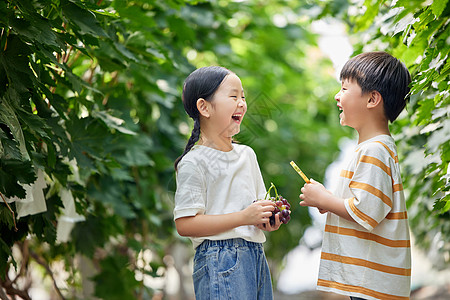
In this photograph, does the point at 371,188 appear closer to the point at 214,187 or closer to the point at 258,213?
the point at 258,213

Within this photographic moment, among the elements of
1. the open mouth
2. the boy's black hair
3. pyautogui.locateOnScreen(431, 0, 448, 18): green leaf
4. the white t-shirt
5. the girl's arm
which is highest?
pyautogui.locateOnScreen(431, 0, 448, 18): green leaf

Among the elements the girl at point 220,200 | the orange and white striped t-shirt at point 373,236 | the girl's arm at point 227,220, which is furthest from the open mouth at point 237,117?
the orange and white striped t-shirt at point 373,236

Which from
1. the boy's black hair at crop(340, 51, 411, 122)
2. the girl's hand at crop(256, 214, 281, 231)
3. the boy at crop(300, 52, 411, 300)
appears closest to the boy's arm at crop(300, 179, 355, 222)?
the boy at crop(300, 52, 411, 300)

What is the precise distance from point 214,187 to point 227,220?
12 centimetres

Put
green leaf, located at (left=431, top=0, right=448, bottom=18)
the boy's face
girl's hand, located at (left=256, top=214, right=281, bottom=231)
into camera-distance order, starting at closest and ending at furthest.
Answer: green leaf, located at (left=431, top=0, right=448, bottom=18)
girl's hand, located at (left=256, top=214, right=281, bottom=231)
the boy's face

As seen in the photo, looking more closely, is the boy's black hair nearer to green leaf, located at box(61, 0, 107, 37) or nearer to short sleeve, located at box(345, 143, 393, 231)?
short sleeve, located at box(345, 143, 393, 231)

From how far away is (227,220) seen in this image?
158 centimetres

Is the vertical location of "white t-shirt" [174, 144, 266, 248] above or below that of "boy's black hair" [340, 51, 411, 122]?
below

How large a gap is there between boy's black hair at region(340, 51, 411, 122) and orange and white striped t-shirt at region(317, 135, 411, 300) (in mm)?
125

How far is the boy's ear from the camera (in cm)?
169

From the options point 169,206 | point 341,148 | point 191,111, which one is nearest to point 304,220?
point 341,148

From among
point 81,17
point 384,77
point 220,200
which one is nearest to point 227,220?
point 220,200

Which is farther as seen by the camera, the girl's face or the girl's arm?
the girl's face

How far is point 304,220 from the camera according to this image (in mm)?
5973
